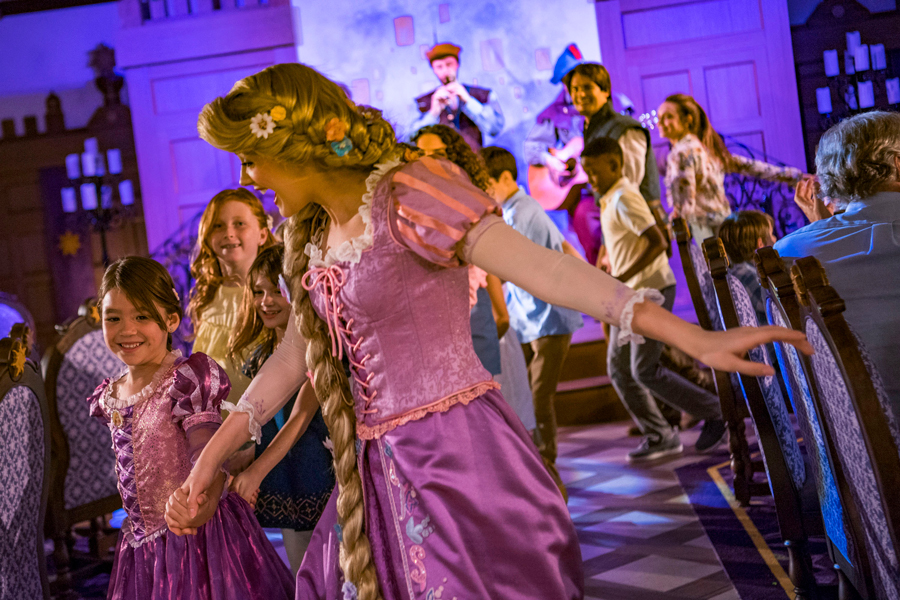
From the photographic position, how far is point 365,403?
1.32m

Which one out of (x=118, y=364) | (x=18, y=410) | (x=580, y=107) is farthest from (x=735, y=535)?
(x=580, y=107)

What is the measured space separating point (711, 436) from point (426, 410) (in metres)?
2.81

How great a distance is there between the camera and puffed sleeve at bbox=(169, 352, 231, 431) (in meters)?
1.64

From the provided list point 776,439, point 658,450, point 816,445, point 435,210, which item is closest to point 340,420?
point 435,210

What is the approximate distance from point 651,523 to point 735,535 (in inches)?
12.7

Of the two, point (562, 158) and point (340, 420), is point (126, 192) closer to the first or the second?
point (562, 158)

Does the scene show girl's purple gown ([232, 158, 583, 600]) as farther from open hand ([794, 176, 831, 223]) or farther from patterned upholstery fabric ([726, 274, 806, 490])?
open hand ([794, 176, 831, 223])

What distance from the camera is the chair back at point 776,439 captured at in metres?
1.75

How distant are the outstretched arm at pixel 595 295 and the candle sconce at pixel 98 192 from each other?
6654 millimetres

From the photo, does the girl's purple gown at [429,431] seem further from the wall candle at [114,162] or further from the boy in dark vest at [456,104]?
the wall candle at [114,162]

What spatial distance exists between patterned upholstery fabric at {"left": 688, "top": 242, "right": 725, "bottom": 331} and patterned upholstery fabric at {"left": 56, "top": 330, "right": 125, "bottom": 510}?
2164 mm

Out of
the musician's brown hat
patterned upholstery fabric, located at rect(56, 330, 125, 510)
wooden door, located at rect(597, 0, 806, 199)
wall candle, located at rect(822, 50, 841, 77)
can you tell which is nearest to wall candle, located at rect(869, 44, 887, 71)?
wall candle, located at rect(822, 50, 841, 77)

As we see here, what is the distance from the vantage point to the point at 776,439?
1767 millimetres

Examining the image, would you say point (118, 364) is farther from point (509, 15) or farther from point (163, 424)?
point (509, 15)
